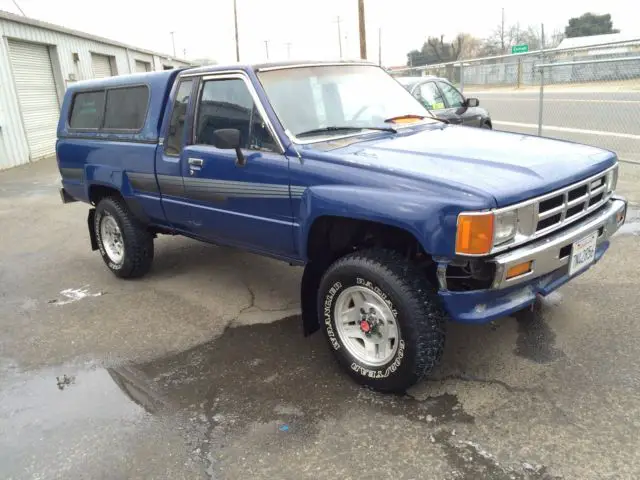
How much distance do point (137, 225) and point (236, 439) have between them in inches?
116

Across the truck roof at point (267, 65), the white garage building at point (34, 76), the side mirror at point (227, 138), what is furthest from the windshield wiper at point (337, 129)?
the white garage building at point (34, 76)

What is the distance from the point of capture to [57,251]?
6.70m

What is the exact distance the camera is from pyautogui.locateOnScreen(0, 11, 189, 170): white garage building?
14023 millimetres

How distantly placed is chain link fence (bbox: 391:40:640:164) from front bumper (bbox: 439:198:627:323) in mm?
5848

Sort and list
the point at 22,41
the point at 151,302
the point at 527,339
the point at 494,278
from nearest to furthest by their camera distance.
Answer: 1. the point at 494,278
2. the point at 527,339
3. the point at 151,302
4. the point at 22,41

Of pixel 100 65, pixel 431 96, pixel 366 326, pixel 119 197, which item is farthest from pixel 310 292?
pixel 100 65

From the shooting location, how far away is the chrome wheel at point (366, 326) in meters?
3.19

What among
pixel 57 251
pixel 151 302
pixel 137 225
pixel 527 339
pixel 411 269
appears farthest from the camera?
pixel 57 251

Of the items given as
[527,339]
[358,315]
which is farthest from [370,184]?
[527,339]

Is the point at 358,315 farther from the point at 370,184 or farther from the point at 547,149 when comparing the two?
the point at 547,149

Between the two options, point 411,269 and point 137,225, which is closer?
point 411,269

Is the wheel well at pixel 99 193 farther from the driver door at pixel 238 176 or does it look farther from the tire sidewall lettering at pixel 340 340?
the tire sidewall lettering at pixel 340 340

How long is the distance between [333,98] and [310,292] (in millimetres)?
1467

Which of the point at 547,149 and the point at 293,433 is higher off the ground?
the point at 547,149
